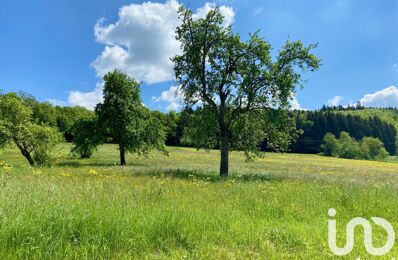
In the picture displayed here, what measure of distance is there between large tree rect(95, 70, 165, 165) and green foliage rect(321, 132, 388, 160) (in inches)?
3864

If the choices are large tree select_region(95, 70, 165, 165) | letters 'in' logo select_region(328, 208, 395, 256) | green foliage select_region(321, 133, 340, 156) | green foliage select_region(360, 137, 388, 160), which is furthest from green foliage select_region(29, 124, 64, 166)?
green foliage select_region(360, 137, 388, 160)

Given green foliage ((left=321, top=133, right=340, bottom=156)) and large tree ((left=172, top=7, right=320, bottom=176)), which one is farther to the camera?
green foliage ((left=321, top=133, right=340, bottom=156))

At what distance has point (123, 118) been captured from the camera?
3494cm

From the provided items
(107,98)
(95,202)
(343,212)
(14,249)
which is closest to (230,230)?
(95,202)

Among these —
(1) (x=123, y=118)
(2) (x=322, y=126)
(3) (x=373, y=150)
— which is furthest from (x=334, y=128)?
(1) (x=123, y=118)

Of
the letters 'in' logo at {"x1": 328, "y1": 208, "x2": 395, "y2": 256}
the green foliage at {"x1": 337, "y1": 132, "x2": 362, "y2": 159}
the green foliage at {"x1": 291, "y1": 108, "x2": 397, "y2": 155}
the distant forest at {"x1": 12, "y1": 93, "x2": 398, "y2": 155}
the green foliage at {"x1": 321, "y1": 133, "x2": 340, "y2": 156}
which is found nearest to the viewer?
the letters 'in' logo at {"x1": 328, "y1": 208, "x2": 395, "y2": 256}

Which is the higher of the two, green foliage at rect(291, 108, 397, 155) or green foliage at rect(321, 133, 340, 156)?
green foliage at rect(291, 108, 397, 155)

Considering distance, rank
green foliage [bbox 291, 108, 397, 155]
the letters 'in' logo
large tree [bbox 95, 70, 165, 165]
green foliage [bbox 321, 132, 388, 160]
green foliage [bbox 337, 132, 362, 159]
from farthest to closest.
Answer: green foliage [bbox 291, 108, 397, 155], green foliage [bbox 321, 132, 388, 160], green foliage [bbox 337, 132, 362, 159], large tree [bbox 95, 70, 165, 165], the letters 'in' logo

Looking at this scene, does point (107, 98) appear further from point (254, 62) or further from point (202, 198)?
point (202, 198)

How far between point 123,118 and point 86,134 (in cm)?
476

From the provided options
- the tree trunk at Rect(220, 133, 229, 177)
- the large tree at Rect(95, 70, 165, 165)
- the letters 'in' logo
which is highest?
the large tree at Rect(95, 70, 165, 165)

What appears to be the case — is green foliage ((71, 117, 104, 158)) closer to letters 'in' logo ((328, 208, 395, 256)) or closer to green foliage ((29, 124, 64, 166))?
green foliage ((29, 124, 64, 166))

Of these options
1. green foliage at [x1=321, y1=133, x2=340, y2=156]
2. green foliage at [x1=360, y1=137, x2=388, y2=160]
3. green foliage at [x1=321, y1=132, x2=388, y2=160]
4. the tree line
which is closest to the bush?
the tree line

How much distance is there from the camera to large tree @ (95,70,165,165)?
34.9 m
